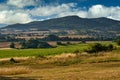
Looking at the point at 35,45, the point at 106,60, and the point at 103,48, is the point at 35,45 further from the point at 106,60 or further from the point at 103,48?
the point at 106,60

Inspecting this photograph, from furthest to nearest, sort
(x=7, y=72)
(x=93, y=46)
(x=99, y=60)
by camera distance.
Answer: (x=93, y=46) < (x=99, y=60) < (x=7, y=72)

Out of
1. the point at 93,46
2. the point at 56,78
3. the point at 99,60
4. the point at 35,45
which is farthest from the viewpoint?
the point at 35,45

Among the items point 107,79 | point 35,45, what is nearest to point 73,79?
point 107,79

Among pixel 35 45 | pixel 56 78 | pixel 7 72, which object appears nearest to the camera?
pixel 56 78

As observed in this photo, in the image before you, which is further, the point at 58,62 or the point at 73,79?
the point at 58,62

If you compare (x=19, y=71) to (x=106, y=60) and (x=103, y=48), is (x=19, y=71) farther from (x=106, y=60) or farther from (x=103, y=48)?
(x=103, y=48)

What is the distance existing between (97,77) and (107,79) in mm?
1593

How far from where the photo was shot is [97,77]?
28.0m

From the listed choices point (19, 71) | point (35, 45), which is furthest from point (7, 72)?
point (35, 45)

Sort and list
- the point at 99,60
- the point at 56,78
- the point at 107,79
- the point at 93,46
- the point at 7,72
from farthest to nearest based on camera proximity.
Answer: the point at 93,46
the point at 99,60
the point at 7,72
the point at 56,78
the point at 107,79

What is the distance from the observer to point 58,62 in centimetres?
5216

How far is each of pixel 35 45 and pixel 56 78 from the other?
13004 cm

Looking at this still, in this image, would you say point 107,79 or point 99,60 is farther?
point 99,60

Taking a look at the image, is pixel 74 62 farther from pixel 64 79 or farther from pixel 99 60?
pixel 64 79
